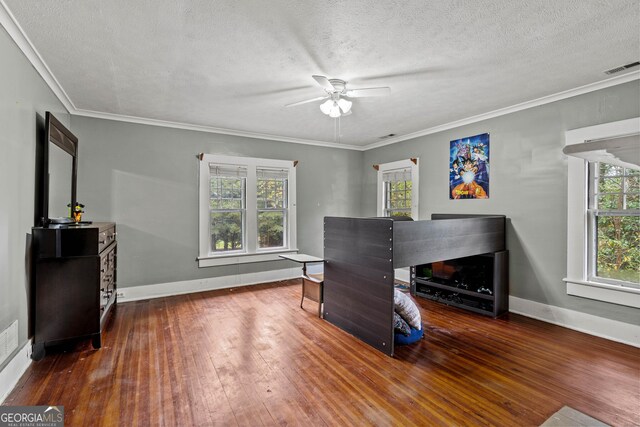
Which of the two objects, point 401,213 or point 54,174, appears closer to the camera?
point 54,174

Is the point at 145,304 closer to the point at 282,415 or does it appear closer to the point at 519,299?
the point at 282,415

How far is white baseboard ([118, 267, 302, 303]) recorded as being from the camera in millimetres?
4426

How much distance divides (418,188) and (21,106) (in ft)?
16.0

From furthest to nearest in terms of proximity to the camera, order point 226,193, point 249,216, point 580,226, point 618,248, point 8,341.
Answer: point 249,216, point 226,193, point 580,226, point 618,248, point 8,341

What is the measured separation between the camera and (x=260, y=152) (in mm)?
5430

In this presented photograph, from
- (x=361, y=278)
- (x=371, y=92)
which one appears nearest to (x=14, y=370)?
(x=361, y=278)

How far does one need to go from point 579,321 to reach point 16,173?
537cm

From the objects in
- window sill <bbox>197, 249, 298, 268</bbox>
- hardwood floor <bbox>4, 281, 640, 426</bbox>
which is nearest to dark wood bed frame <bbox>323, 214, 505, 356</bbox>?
hardwood floor <bbox>4, 281, 640, 426</bbox>

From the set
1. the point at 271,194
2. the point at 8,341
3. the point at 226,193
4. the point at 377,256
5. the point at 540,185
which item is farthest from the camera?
the point at 271,194

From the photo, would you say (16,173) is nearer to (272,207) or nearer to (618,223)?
(272,207)

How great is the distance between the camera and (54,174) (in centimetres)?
309

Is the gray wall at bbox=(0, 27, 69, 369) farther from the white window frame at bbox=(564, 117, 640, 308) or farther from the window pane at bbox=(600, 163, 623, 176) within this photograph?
the window pane at bbox=(600, 163, 623, 176)

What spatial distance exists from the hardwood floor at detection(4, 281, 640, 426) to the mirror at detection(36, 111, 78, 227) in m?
1.30

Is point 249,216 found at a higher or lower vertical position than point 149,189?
lower
